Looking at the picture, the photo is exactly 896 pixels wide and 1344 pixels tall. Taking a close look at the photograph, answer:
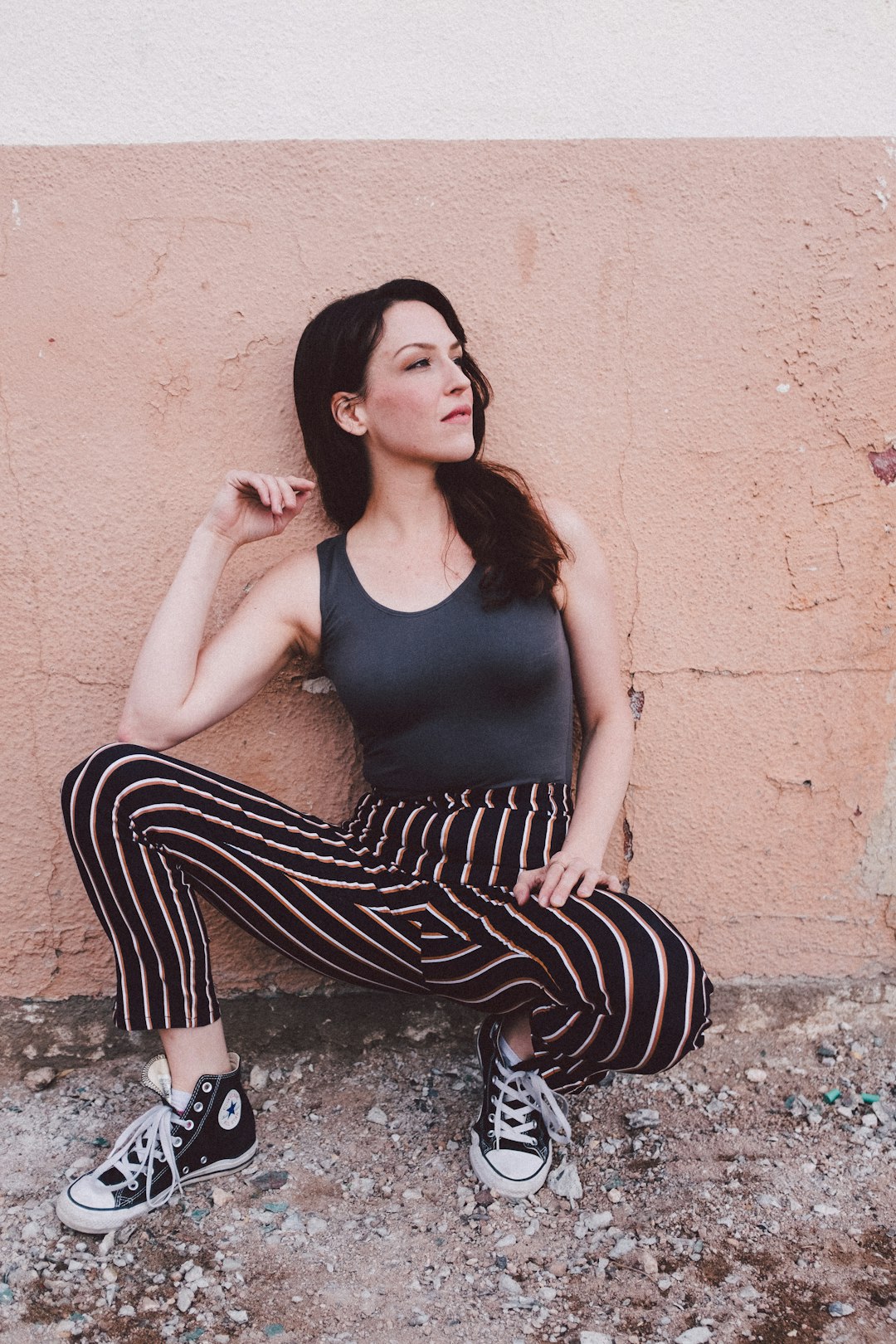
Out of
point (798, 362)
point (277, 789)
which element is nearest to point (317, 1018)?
point (277, 789)

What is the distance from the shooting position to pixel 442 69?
1990 mm

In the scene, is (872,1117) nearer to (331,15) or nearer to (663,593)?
(663,593)

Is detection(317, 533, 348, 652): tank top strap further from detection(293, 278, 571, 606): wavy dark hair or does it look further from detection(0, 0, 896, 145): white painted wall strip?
detection(0, 0, 896, 145): white painted wall strip

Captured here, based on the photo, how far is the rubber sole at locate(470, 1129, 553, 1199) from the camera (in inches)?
71.3

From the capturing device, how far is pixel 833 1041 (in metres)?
2.27

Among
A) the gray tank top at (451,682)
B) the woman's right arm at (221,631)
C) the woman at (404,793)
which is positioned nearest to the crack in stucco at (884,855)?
the woman at (404,793)

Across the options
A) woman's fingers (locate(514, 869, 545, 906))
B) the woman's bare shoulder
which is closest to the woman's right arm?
the woman's bare shoulder

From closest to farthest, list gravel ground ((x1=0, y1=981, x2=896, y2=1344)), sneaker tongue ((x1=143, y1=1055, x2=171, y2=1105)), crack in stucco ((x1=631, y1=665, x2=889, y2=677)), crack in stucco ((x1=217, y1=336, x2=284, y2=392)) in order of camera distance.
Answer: gravel ground ((x1=0, y1=981, x2=896, y2=1344)) < sneaker tongue ((x1=143, y1=1055, x2=171, y2=1105)) < crack in stucco ((x1=217, y1=336, x2=284, y2=392)) < crack in stucco ((x1=631, y1=665, x2=889, y2=677))

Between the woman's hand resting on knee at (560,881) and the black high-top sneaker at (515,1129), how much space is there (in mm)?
340

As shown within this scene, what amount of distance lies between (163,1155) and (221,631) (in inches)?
39.0

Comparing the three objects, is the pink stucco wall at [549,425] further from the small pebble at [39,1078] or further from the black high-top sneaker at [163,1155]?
the black high-top sneaker at [163,1155]

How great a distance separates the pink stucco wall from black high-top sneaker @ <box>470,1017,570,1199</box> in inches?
22.3

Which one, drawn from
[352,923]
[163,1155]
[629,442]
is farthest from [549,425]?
[163,1155]

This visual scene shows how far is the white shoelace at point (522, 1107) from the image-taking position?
1875 mm
